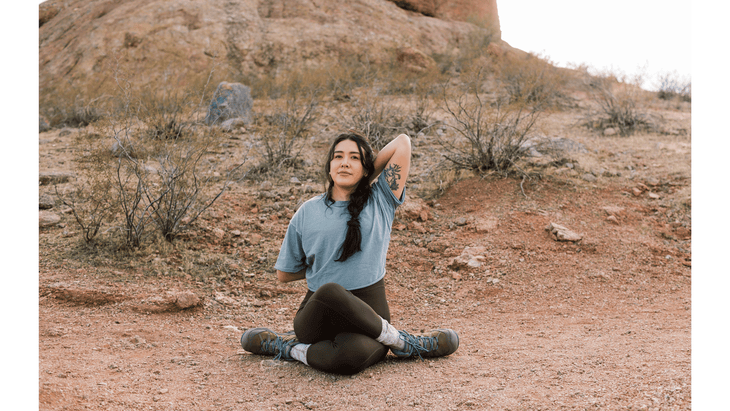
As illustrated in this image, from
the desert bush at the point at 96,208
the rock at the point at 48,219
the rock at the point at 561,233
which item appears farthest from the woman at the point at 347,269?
the rock at the point at 48,219

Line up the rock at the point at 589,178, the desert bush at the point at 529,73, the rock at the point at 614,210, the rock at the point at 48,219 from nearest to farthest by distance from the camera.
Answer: the rock at the point at 48,219 → the rock at the point at 614,210 → the rock at the point at 589,178 → the desert bush at the point at 529,73

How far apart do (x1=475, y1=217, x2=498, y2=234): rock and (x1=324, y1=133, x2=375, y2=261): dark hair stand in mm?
2771

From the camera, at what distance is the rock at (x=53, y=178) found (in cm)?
562

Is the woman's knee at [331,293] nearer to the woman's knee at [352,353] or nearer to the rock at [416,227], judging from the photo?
the woman's knee at [352,353]

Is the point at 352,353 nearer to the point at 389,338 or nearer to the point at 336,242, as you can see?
the point at 389,338

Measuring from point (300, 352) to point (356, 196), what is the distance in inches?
31.7

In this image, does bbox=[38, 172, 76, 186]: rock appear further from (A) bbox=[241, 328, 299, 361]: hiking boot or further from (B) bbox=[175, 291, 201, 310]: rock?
(A) bbox=[241, 328, 299, 361]: hiking boot

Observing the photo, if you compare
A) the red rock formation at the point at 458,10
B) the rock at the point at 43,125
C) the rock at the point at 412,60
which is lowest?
the rock at the point at 43,125

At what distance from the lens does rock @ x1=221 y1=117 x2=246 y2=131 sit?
7717 mm

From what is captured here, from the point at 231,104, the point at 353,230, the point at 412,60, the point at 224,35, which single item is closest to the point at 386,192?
the point at 353,230

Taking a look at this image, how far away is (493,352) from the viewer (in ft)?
8.40

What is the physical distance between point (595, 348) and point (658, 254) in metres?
2.69

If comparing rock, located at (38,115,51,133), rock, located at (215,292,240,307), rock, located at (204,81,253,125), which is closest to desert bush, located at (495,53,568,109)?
rock, located at (204,81,253,125)

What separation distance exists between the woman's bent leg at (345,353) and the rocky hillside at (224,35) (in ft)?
34.4
